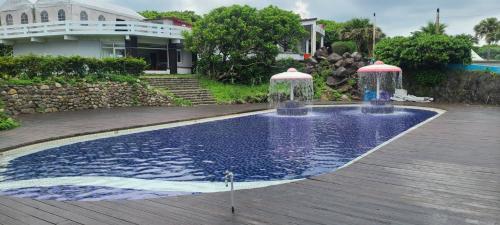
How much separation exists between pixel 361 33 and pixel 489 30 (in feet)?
133

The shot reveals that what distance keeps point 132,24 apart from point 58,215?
25528 mm

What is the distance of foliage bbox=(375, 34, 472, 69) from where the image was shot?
23.5m

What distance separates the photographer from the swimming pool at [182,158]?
6.84m

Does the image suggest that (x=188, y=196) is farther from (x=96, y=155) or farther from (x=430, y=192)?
(x=96, y=155)

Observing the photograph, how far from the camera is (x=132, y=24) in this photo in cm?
2831

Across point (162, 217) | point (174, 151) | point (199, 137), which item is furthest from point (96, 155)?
point (162, 217)

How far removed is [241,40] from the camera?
26.6 m

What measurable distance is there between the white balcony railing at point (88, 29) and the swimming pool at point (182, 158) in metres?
16.1

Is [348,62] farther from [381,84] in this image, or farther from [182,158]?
[182,158]

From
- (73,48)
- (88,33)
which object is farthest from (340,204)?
(73,48)

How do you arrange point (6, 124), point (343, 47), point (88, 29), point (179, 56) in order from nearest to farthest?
point (6, 124), point (88, 29), point (179, 56), point (343, 47)

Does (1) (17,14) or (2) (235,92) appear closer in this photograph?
(2) (235,92)

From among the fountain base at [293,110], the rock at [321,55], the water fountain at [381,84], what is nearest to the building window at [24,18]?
the rock at [321,55]

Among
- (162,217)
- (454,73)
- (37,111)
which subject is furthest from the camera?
(454,73)
